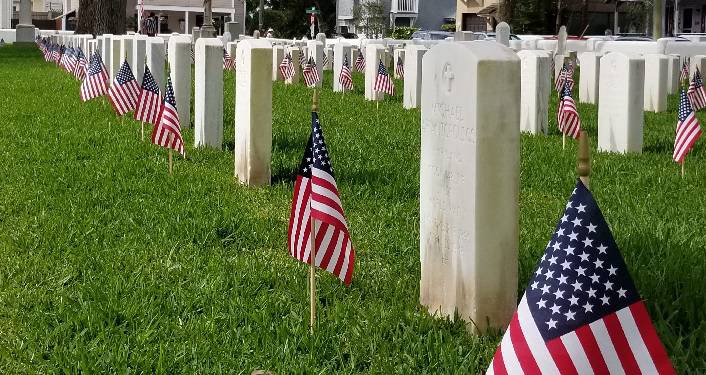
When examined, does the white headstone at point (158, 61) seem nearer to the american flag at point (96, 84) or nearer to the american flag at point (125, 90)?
the american flag at point (96, 84)

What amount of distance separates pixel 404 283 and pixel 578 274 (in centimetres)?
286

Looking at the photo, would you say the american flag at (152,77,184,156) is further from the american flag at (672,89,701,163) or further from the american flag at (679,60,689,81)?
the american flag at (679,60,689,81)

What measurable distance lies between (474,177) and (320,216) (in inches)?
36.0

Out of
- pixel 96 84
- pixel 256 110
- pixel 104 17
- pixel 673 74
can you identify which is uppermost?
pixel 104 17

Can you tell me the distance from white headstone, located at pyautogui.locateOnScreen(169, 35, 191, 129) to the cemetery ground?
1.10 m

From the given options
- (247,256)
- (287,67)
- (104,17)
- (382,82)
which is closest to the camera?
(247,256)

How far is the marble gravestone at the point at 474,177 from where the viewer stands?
16.5 ft

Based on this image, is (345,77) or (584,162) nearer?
(584,162)

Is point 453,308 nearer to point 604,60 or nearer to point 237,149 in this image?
point 237,149

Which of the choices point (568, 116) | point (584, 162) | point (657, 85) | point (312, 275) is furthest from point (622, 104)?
point (584, 162)

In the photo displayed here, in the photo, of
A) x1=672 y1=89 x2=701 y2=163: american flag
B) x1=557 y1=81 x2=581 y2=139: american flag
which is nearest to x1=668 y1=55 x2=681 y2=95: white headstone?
x1=557 y1=81 x2=581 y2=139: american flag

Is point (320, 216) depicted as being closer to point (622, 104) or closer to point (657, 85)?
point (622, 104)

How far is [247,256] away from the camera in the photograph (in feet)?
22.8

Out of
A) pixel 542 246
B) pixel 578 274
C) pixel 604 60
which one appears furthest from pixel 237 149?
pixel 578 274
